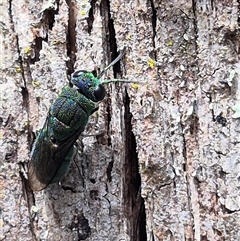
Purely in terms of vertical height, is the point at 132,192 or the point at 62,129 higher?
the point at 62,129

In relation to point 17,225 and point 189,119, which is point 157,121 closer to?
point 189,119

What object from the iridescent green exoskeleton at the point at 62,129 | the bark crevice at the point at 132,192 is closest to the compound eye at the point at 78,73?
the iridescent green exoskeleton at the point at 62,129

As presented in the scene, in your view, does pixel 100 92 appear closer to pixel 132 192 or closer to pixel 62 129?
pixel 62 129

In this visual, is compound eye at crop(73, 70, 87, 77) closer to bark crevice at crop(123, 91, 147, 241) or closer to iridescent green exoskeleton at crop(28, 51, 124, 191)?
iridescent green exoskeleton at crop(28, 51, 124, 191)

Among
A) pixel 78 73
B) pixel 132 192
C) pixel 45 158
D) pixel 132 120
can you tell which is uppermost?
pixel 78 73

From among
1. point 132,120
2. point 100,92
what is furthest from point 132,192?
point 100,92

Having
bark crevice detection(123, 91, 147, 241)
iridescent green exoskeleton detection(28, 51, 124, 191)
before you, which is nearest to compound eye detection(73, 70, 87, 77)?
iridescent green exoskeleton detection(28, 51, 124, 191)
